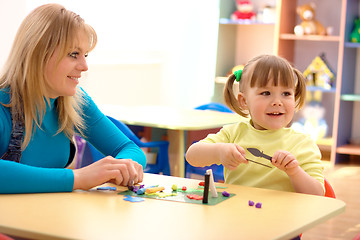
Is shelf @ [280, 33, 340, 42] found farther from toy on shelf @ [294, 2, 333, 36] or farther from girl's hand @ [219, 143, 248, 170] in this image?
girl's hand @ [219, 143, 248, 170]

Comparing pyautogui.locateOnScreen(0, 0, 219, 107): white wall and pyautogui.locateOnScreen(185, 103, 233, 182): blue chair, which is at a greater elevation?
pyautogui.locateOnScreen(0, 0, 219, 107): white wall

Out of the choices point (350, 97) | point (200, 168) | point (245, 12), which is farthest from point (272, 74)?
point (245, 12)

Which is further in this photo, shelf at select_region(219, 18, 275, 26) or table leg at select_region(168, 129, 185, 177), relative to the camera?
shelf at select_region(219, 18, 275, 26)

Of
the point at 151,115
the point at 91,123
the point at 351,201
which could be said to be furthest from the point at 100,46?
the point at 91,123

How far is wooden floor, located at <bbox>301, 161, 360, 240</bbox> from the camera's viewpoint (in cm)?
308

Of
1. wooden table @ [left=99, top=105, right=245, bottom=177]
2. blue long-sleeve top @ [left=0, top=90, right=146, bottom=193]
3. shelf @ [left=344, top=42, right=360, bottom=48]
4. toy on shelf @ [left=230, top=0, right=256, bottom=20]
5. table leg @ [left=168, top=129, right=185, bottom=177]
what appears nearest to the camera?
blue long-sleeve top @ [left=0, top=90, right=146, bottom=193]

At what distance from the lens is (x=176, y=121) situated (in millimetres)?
3193

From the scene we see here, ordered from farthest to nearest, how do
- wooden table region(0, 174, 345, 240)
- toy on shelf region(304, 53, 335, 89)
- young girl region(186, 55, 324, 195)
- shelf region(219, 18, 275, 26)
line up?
shelf region(219, 18, 275, 26) < toy on shelf region(304, 53, 335, 89) < young girl region(186, 55, 324, 195) < wooden table region(0, 174, 345, 240)

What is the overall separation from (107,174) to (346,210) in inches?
98.6

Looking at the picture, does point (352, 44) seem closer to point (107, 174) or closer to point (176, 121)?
point (176, 121)

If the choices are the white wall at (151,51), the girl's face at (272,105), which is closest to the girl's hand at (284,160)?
the girl's face at (272,105)

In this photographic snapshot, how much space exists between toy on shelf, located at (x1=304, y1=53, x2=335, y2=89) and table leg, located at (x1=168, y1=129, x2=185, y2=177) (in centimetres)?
273

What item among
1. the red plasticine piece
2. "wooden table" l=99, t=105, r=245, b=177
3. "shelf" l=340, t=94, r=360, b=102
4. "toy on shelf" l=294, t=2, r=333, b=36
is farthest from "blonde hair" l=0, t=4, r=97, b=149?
"toy on shelf" l=294, t=2, r=333, b=36

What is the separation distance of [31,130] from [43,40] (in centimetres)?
24
